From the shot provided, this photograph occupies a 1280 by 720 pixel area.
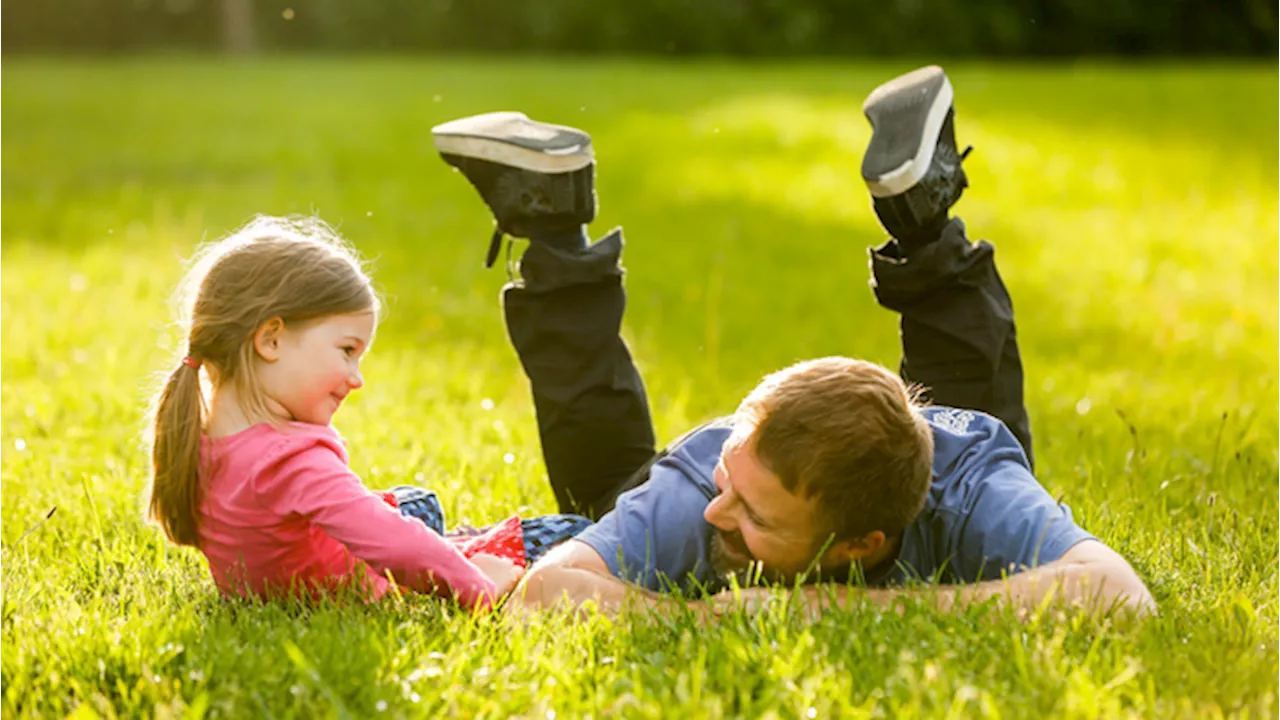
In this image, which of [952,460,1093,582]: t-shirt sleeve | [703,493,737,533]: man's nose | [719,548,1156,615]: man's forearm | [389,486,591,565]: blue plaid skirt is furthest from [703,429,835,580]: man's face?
[389,486,591,565]: blue plaid skirt

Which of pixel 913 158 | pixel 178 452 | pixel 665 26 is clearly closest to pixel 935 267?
pixel 913 158

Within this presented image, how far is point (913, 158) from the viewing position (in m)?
3.25

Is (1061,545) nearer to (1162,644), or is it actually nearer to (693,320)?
(1162,644)

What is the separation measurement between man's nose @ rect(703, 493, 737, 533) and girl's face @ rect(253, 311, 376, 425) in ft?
2.44

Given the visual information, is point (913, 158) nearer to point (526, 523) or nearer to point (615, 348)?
point (615, 348)

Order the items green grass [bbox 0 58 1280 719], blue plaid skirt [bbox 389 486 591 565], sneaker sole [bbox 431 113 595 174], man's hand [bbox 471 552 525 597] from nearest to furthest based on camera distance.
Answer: green grass [bbox 0 58 1280 719], man's hand [bbox 471 552 525 597], blue plaid skirt [bbox 389 486 591 565], sneaker sole [bbox 431 113 595 174]

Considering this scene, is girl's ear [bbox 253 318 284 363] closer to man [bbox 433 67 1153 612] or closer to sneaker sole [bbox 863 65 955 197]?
man [bbox 433 67 1153 612]

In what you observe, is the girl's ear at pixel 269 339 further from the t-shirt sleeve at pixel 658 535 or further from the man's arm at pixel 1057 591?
the man's arm at pixel 1057 591

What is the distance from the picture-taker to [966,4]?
25.7m

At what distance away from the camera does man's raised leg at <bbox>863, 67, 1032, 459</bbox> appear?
10.8ft

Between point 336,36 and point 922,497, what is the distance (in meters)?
25.1

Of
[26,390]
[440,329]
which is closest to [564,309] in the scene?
[26,390]

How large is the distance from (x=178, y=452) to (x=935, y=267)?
1.75 m

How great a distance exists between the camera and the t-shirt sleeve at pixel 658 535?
282 centimetres
